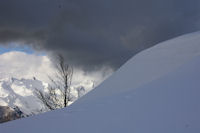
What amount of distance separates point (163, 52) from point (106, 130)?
161 inches

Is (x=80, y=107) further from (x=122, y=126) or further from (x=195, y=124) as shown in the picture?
(x=195, y=124)

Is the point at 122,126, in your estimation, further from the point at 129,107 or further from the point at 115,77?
the point at 115,77

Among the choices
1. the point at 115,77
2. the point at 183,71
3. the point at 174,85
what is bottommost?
the point at 174,85

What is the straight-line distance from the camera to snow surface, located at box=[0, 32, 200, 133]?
3.19 meters

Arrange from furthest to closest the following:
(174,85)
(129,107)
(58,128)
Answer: (174,85), (129,107), (58,128)

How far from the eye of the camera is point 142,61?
6.81 metres

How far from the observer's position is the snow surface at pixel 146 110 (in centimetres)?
319

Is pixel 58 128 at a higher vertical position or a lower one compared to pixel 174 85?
lower

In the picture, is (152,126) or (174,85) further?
(174,85)

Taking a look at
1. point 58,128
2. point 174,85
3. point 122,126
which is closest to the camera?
point 122,126

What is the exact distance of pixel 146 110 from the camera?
3.69 metres

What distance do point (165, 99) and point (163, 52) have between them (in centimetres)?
305

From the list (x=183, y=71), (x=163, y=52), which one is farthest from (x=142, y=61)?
(x=183, y=71)

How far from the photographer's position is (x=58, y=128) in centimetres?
365
